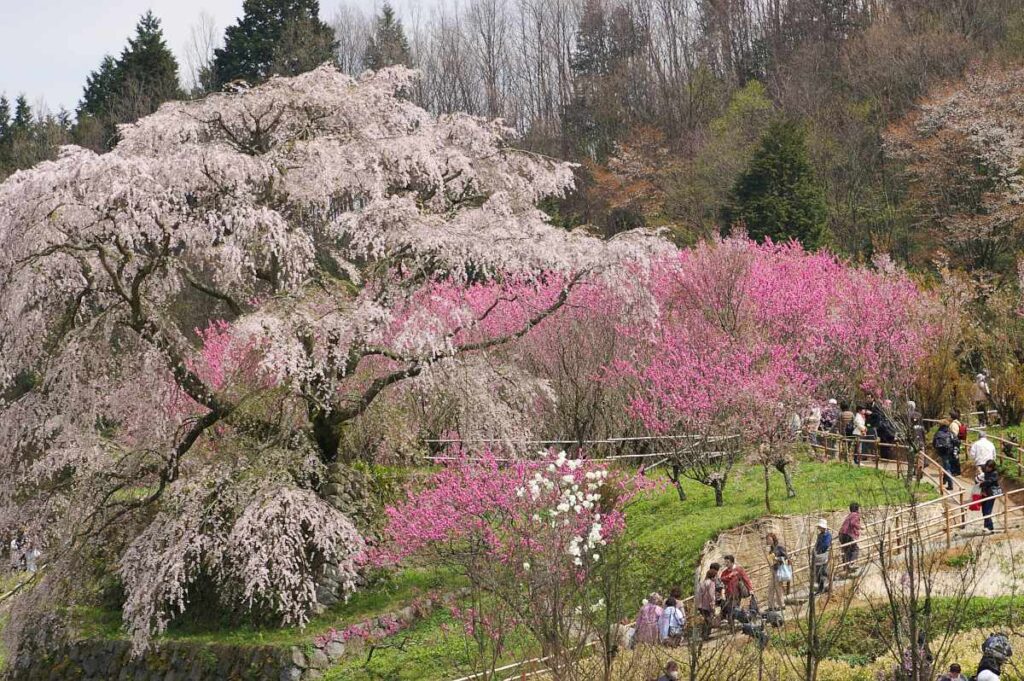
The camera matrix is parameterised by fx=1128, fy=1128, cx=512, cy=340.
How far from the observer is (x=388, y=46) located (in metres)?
62.4

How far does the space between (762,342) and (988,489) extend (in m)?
9.31

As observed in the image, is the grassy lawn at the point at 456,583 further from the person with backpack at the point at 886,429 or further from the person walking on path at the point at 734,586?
the person walking on path at the point at 734,586

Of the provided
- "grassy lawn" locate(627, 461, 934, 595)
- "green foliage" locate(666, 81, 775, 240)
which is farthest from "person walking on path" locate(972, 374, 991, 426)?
"green foliage" locate(666, 81, 775, 240)

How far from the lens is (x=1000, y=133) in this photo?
122ft

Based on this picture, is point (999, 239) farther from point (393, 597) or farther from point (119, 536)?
point (119, 536)

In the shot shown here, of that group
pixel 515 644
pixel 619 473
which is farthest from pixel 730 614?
pixel 619 473

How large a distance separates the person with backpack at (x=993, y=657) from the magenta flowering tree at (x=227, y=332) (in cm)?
865

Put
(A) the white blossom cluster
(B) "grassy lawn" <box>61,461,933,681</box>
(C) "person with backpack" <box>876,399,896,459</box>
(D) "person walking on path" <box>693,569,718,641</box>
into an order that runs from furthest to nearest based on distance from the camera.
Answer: (C) "person with backpack" <box>876,399,896,459</box>, (B) "grassy lawn" <box>61,461,933,681</box>, (A) the white blossom cluster, (D) "person walking on path" <box>693,569,718,641</box>

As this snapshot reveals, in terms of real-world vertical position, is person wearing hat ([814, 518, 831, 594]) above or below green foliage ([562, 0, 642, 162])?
below

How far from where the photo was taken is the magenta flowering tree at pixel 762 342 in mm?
21531

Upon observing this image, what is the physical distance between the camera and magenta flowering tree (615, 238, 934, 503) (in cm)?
2153

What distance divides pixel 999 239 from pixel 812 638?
3049 cm

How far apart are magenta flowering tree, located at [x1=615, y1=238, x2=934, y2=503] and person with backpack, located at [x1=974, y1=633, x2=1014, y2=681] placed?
330 inches

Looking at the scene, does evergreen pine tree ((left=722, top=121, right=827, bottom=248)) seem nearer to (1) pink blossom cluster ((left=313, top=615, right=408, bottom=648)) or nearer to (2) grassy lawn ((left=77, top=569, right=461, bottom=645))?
(2) grassy lawn ((left=77, top=569, right=461, bottom=645))
